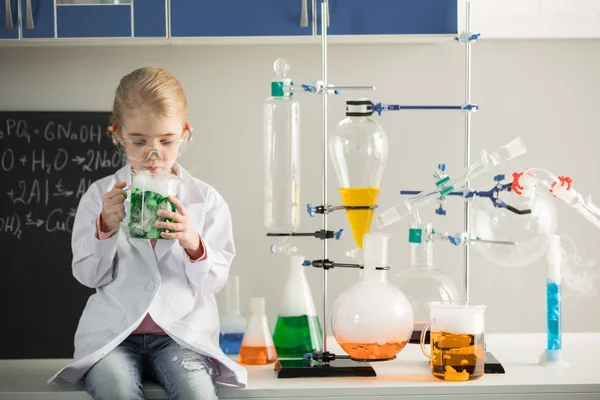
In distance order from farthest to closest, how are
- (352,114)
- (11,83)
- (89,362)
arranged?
(11,83) < (352,114) < (89,362)

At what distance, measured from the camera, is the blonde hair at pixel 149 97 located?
74.4 inches

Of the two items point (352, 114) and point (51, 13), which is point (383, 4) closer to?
point (352, 114)

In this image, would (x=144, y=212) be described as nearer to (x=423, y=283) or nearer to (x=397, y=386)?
(x=397, y=386)

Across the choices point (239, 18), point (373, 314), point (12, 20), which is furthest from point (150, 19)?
point (373, 314)

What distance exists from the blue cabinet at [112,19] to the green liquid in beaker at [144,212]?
0.64 m

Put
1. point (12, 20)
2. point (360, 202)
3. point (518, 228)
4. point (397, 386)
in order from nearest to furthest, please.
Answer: point (397, 386) → point (360, 202) → point (518, 228) → point (12, 20)

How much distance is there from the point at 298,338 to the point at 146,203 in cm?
61

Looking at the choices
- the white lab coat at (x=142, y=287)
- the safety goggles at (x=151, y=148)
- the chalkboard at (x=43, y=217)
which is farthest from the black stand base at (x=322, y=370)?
the chalkboard at (x=43, y=217)

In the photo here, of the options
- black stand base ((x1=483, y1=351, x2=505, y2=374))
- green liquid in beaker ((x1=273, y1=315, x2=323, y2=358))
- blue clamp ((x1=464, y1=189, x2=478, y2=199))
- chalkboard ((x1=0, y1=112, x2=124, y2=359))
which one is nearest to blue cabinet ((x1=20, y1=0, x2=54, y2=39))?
chalkboard ((x1=0, y1=112, x2=124, y2=359))

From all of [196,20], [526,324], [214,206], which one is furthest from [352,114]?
[526,324]

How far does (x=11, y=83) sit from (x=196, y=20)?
2.05ft

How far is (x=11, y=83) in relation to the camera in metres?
2.48

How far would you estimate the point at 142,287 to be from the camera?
6.22 feet

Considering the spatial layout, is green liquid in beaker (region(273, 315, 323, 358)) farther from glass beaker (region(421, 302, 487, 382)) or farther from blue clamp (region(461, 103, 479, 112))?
blue clamp (region(461, 103, 479, 112))
